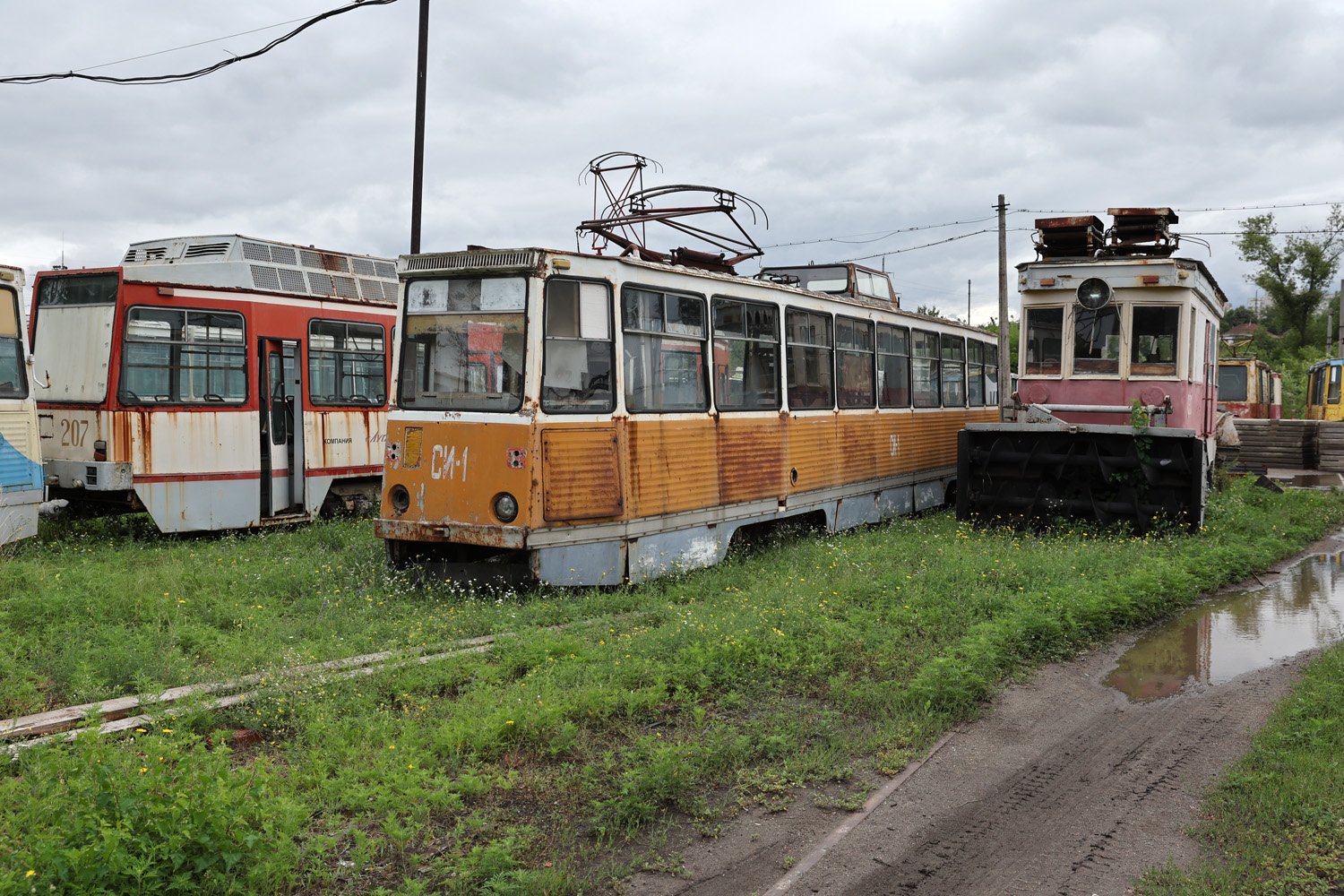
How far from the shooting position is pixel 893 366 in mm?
13406

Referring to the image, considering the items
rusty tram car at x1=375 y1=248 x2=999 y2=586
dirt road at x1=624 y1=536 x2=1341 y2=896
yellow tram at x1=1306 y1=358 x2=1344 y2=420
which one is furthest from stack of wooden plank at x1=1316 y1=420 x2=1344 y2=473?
dirt road at x1=624 y1=536 x2=1341 y2=896

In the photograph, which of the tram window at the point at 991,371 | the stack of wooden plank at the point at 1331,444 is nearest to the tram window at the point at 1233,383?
the stack of wooden plank at the point at 1331,444

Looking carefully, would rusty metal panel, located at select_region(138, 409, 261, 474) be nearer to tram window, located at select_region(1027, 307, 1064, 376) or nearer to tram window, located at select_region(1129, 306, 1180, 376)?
tram window, located at select_region(1027, 307, 1064, 376)

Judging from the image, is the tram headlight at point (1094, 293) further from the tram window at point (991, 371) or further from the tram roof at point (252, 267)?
the tram roof at point (252, 267)

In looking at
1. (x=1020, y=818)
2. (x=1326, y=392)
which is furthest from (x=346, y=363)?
(x=1326, y=392)

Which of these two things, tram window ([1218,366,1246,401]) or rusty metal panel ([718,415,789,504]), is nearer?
rusty metal panel ([718,415,789,504])

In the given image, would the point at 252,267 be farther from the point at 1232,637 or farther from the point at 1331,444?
the point at 1331,444

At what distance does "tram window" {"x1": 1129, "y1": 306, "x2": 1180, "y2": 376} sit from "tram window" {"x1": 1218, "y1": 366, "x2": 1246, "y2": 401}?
748 inches

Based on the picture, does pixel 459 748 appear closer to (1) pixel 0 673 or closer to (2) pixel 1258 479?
(1) pixel 0 673

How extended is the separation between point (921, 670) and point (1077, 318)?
8.00 m

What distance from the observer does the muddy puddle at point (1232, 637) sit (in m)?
6.90

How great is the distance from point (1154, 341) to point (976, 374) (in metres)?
4.34

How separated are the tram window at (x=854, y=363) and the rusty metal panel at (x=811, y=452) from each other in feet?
1.73

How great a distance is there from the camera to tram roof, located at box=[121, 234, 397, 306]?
463 inches
